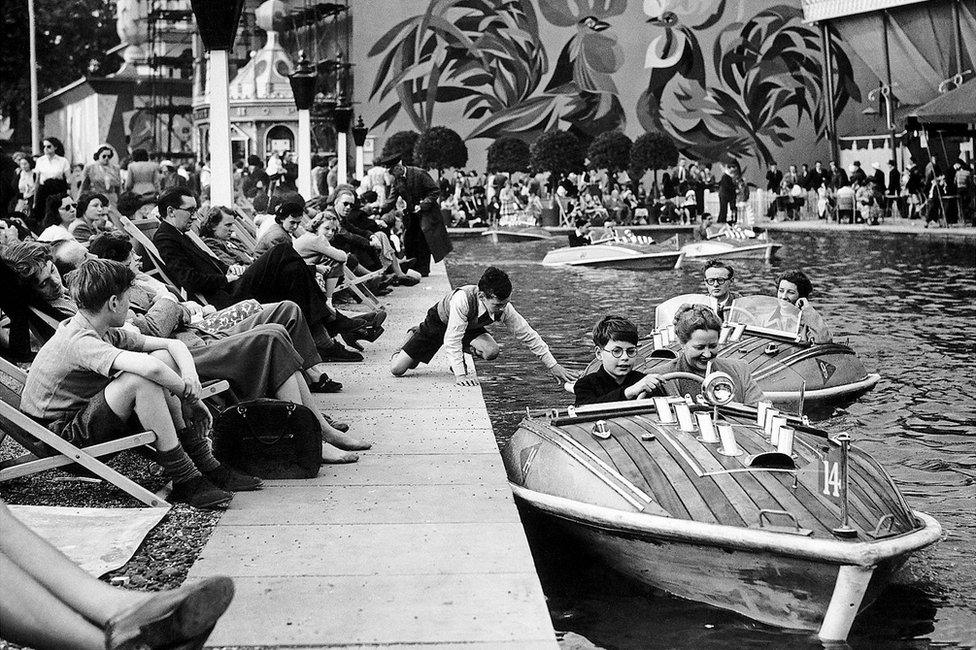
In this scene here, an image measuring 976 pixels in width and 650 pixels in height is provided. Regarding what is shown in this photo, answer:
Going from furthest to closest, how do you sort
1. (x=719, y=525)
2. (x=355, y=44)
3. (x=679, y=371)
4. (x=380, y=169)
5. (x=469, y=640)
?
(x=355, y=44)
(x=380, y=169)
(x=679, y=371)
(x=719, y=525)
(x=469, y=640)

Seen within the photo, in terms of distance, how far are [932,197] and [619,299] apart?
61.8ft

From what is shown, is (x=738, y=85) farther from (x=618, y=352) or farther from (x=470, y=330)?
(x=618, y=352)

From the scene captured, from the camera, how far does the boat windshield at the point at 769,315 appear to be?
11625mm

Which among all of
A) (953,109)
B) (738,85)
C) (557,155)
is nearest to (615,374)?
(953,109)

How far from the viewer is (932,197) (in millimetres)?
36531

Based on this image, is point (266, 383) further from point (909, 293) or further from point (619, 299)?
point (909, 293)

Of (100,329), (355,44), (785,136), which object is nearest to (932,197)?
(785,136)

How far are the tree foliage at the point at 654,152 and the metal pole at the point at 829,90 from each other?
7.97 m

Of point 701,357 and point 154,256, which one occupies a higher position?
point 154,256

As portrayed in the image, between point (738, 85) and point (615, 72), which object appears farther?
point (738, 85)

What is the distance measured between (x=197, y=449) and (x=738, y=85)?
4723cm

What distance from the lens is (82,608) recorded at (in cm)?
370

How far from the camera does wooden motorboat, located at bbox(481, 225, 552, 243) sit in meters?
35.4

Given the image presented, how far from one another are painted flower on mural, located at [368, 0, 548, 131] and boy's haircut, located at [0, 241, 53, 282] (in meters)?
41.2
